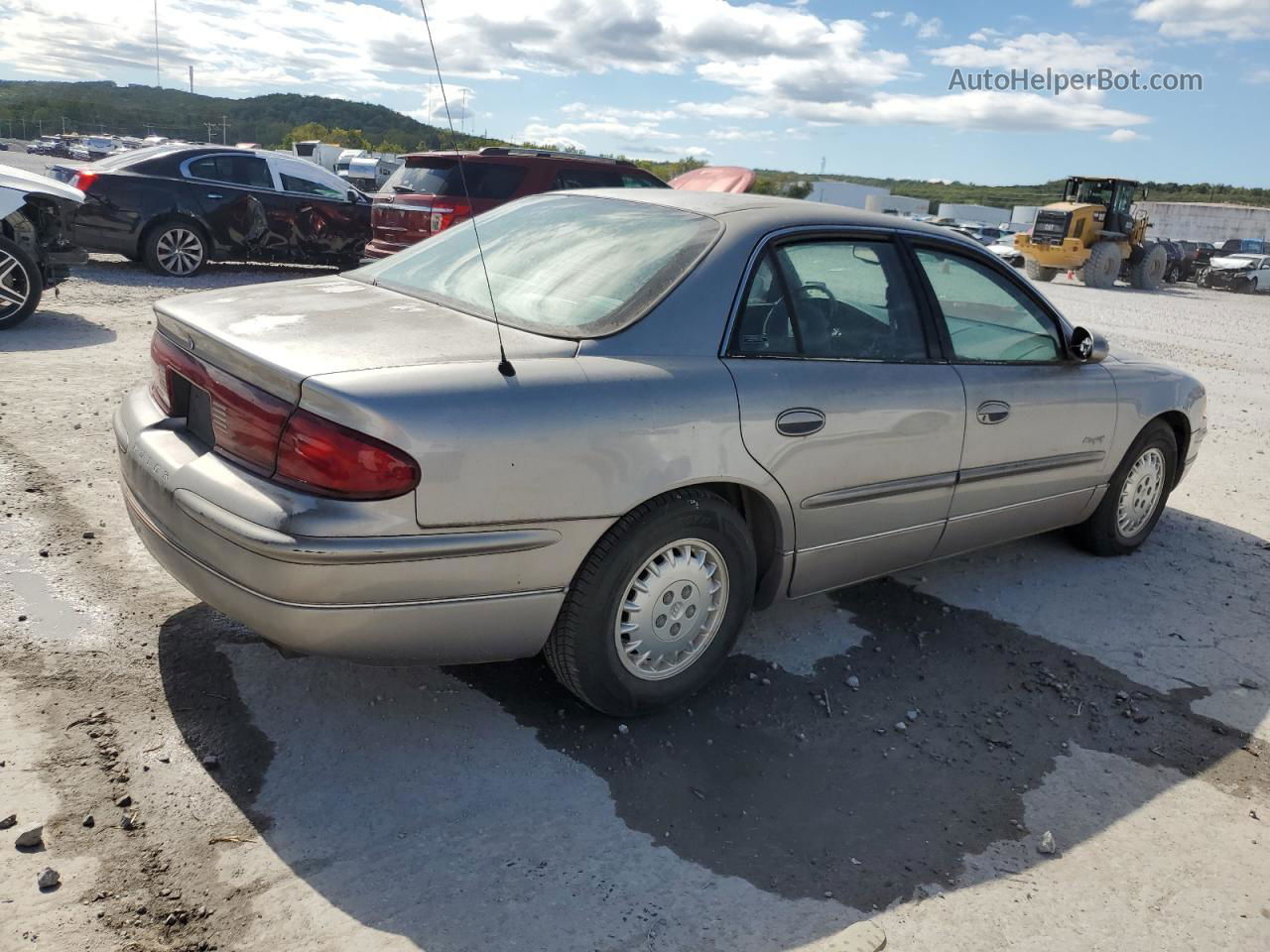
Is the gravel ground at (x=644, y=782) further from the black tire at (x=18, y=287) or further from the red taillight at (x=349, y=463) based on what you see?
the black tire at (x=18, y=287)

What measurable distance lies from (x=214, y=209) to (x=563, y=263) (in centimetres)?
987

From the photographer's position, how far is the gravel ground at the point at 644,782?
92.2 inches

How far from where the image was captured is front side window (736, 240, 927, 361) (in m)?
3.29

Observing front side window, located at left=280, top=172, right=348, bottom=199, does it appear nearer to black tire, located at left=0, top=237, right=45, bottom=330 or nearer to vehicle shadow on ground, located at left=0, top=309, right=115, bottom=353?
vehicle shadow on ground, located at left=0, top=309, right=115, bottom=353

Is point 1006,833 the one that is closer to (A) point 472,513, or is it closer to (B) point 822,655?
(B) point 822,655

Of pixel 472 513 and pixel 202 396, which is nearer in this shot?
pixel 472 513

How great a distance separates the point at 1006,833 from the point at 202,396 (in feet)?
8.48

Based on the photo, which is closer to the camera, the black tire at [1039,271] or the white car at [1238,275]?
the black tire at [1039,271]

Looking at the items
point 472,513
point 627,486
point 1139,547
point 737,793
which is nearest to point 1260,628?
point 1139,547

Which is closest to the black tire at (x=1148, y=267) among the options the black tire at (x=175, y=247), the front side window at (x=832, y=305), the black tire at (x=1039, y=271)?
the black tire at (x=1039, y=271)

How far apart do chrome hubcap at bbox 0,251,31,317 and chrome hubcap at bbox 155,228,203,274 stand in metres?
3.86

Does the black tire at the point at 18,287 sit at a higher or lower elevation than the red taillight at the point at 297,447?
lower

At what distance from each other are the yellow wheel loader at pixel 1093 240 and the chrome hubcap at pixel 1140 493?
72.4 feet

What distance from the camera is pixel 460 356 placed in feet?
9.04
